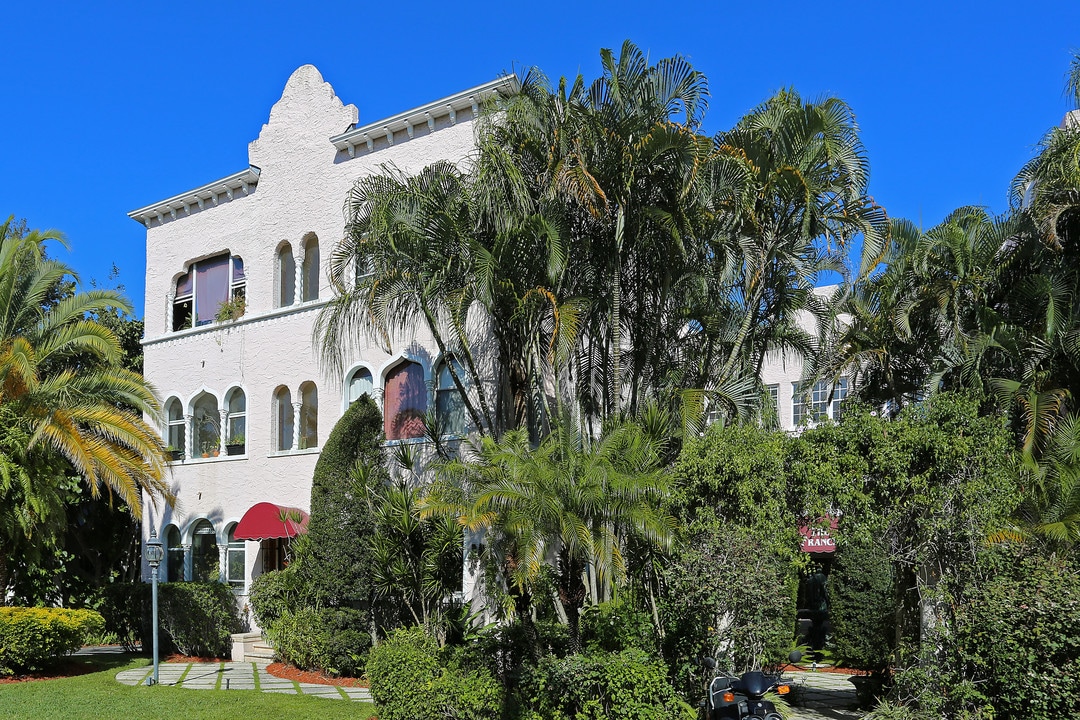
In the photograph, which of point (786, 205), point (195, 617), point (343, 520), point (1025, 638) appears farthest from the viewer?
point (195, 617)

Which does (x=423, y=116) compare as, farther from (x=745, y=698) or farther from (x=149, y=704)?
(x=745, y=698)

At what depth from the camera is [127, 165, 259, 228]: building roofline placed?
2155 centimetres

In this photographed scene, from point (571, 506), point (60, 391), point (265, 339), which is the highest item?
point (265, 339)

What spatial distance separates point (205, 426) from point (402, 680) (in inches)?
524

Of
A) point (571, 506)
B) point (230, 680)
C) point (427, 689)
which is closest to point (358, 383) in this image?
point (230, 680)

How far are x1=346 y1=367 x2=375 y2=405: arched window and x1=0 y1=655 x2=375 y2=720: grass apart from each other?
20.6 ft

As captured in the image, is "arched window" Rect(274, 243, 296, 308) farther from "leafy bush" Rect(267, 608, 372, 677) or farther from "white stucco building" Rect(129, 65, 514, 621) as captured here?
"leafy bush" Rect(267, 608, 372, 677)

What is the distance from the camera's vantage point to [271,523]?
18.5 metres

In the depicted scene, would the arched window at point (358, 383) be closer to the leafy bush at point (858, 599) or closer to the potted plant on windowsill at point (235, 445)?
the potted plant on windowsill at point (235, 445)

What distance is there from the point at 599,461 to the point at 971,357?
269 inches

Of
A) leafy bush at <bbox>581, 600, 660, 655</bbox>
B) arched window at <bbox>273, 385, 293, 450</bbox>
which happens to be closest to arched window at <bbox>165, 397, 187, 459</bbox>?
arched window at <bbox>273, 385, 293, 450</bbox>

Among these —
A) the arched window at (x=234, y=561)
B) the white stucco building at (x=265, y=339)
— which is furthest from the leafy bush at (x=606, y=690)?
the arched window at (x=234, y=561)

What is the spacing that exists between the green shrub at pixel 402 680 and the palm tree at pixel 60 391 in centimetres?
877

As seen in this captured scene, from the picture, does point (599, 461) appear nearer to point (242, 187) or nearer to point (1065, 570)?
point (1065, 570)
